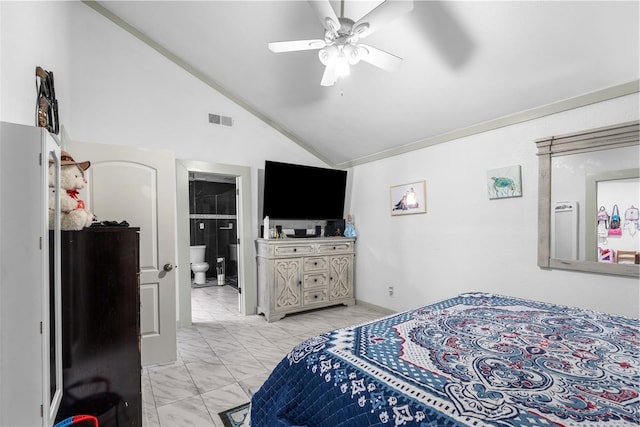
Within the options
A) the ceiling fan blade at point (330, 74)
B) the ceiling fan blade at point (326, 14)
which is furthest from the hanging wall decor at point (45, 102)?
the ceiling fan blade at point (330, 74)

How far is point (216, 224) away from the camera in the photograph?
6250mm

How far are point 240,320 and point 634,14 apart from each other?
4.45m

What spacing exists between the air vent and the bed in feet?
10.8

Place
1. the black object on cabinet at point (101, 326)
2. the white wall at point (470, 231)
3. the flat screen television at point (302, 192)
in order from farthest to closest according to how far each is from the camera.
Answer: the flat screen television at point (302, 192), the white wall at point (470, 231), the black object on cabinet at point (101, 326)

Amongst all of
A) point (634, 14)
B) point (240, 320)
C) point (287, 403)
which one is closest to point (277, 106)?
point (240, 320)

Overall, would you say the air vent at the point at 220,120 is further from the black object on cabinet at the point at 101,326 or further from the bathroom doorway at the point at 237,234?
the black object on cabinet at the point at 101,326

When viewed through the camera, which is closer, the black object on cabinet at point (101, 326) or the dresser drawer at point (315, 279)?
the black object on cabinet at point (101, 326)

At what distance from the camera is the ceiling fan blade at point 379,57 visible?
197cm

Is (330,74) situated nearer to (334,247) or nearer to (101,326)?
(101,326)

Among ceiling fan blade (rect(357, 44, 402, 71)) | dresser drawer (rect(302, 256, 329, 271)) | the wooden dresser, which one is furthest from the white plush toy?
dresser drawer (rect(302, 256, 329, 271))

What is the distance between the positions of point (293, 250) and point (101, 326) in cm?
261

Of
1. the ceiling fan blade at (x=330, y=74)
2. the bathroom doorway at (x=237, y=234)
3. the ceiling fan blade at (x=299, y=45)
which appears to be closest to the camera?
the ceiling fan blade at (x=299, y=45)

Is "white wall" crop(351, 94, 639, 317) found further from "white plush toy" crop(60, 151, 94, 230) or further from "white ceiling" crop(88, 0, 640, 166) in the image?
"white plush toy" crop(60, 151, 94, 230)

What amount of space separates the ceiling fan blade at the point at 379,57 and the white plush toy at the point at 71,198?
1.78 m
